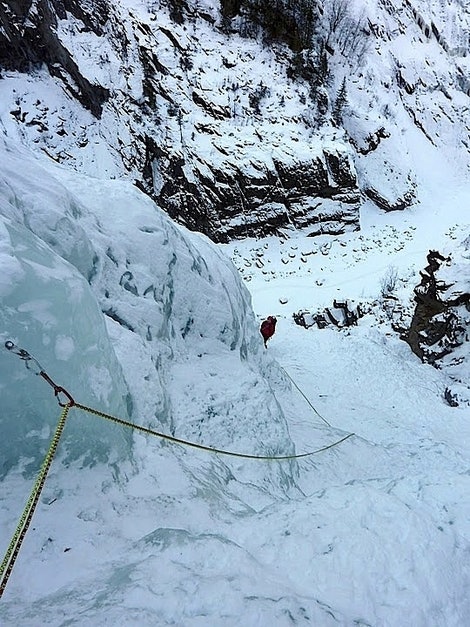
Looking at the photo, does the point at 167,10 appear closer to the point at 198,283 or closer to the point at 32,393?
the point at 198,283

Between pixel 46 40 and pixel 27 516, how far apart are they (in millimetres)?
22833

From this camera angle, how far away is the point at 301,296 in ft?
52.7

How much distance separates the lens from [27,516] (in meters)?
2.13

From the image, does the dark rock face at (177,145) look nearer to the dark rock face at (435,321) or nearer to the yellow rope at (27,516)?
the dark rock face at (435,321)

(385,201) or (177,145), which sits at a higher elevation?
(385,201)

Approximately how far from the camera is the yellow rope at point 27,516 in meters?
1.77

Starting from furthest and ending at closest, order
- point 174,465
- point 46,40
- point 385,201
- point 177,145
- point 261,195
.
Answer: point 385,201
point 261,195
point 177,145
point 46,40
point 174,465

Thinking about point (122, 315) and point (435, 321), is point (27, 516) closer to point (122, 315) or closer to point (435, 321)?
point (122, 315)

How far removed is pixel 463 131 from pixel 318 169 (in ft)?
53.3

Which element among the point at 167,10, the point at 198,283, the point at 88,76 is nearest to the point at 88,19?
the point at 88,76

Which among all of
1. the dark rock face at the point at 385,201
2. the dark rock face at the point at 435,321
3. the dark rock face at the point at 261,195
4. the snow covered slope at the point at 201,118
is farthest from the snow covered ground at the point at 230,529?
the dark rock face at the point at 385,201

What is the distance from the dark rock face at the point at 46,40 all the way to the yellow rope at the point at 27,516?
20.6 meters

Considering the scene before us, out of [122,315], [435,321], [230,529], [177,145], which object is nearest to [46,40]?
[177,145]

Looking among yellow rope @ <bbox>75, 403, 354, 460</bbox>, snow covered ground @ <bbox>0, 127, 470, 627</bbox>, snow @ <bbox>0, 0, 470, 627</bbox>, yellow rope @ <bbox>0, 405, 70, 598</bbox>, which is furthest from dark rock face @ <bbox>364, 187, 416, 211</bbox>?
yellow rope @ <bbox>0, 405, 70, 598</bbox>
